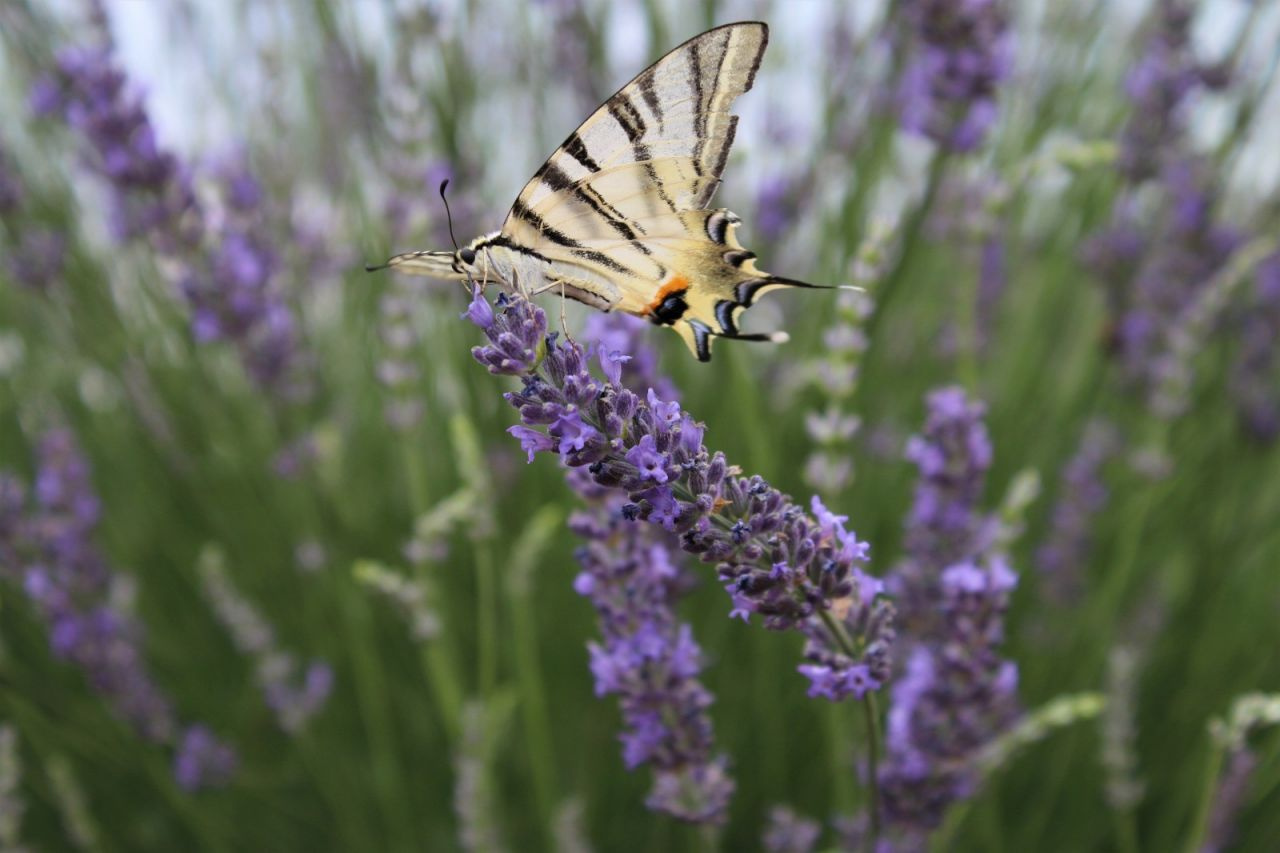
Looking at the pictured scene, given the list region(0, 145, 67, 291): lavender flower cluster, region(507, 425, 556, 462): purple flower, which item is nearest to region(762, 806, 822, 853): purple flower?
region(507, 425, 556, 462): purple flower

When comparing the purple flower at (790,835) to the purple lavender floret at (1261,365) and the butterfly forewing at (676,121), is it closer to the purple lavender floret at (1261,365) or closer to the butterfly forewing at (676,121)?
the butterfly forewing at (676,121)

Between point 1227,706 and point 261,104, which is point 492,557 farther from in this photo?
point 261,104

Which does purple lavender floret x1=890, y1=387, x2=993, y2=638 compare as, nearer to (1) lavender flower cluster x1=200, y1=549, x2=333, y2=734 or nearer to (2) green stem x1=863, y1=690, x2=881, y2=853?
(2) green stem x1=863, y1=690, x2=881, y2=853

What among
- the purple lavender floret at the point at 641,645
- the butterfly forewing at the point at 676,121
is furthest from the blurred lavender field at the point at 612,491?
the butterfly forewing at the point at 676,121

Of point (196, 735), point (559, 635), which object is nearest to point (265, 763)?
point (196, 735)

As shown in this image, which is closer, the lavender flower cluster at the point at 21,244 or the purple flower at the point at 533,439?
the purple flower at the point at 533,439

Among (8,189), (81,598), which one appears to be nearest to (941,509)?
(81,598)
